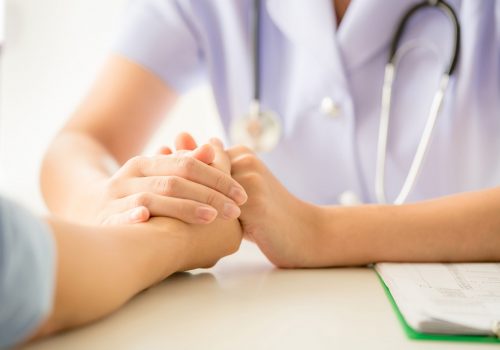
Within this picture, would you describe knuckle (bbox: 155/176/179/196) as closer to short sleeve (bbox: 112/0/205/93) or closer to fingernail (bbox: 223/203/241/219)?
fingernail (bbox: 223/203/241/219)

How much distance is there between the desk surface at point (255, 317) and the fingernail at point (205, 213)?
0.06 metres

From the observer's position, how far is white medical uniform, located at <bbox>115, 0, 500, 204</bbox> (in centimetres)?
90

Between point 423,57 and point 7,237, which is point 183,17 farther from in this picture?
point 7,237

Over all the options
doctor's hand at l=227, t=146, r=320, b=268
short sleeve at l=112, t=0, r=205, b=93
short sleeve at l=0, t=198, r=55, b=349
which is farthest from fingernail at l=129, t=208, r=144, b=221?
short sleeve at l=112, t=0, r=205, b=93

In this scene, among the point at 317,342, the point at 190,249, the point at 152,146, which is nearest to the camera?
the point at 317,342

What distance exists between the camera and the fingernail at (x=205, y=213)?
0.58 meters

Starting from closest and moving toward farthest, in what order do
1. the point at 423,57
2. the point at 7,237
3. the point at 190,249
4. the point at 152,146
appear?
the point at 7,237 → the point at 190,249 → the point at 423,57 → the point at 152,146

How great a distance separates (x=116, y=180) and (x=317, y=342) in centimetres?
34

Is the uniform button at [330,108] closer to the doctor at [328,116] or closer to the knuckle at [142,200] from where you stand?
the doctor at [328,116]

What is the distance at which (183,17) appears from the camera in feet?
3.34

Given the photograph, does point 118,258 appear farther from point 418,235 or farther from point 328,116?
point 328,116

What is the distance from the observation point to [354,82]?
94 cm

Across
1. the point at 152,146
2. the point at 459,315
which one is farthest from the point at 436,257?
the point at 152,146

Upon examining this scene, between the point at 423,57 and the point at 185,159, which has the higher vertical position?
the point at 423,57
